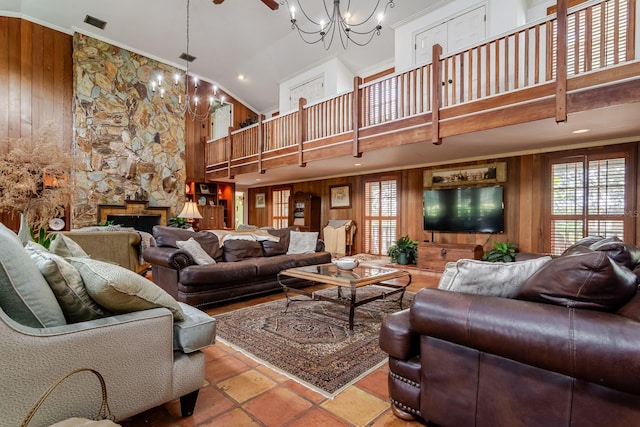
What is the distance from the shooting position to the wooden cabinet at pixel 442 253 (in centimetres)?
542

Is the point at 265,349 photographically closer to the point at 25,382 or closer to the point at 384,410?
the point at 384,410

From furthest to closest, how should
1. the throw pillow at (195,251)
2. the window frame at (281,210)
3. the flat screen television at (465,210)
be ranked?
the window frame at (281,210) → the flat screen television at (465,210) → the throw pillow at (195,251)

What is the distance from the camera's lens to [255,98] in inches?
388

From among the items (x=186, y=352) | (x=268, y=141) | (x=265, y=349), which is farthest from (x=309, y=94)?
(x=186, y=352)

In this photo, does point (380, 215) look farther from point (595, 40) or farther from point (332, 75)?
point (595, 40)

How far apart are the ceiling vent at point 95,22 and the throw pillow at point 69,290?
7594 millimetres

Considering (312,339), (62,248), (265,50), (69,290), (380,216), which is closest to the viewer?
(69,290)

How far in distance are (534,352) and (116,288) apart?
5.31 feet

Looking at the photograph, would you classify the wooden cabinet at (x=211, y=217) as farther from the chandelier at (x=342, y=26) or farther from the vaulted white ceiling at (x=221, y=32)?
the chandelier at (x=342, y=26)

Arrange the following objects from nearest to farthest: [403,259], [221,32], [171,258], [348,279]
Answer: [348,279], [171,258], [403,259], [221,32]

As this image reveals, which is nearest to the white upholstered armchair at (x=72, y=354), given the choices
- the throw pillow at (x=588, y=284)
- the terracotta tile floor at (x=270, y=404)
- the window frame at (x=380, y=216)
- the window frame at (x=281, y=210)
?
the terracotta tile floor at (x=270, y=404)

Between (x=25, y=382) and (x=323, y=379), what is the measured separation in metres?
1.38

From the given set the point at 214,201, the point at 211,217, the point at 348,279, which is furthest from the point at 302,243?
the point at 214,201

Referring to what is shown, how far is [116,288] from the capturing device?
1.28m
